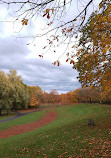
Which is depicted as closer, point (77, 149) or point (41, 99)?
point (77, 149)

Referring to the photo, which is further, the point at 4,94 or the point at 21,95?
the point at 21,95

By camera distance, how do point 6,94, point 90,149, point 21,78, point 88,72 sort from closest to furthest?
point 90,149
point 88,72
point 6,94
point 21,78

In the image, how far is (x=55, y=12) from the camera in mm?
3053

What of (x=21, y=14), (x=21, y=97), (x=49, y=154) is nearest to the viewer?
(x=21, y=14)

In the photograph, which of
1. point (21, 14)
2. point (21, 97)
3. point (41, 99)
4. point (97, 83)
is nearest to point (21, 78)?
point (21, 97)

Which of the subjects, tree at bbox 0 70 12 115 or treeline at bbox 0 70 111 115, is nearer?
tree at bbox 0 70 12 115

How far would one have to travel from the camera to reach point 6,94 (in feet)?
109

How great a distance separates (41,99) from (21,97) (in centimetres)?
1222

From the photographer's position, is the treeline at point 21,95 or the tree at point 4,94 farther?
the treeline at point 21,95

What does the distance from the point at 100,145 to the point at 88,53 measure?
5028 mm

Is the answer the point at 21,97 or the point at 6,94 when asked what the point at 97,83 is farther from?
the point at 21,97

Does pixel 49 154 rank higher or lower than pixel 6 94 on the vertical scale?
lower

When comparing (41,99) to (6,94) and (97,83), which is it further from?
(97,83)

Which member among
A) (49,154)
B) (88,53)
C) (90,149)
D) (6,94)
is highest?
(88,53)
